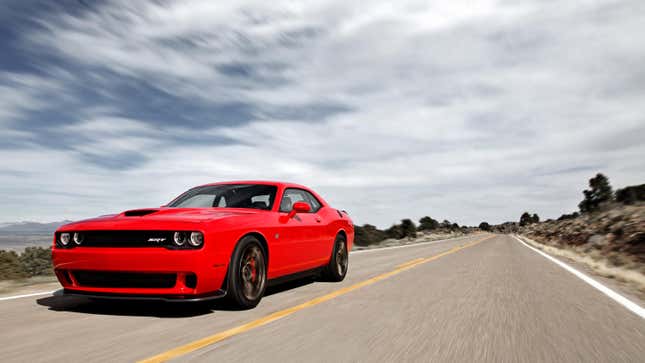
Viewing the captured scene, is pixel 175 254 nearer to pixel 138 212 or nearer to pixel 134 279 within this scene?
pixel 134 279

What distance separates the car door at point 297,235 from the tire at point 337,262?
2.37ft

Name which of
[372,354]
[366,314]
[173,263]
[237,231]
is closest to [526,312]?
[366,314]

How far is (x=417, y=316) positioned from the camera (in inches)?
209

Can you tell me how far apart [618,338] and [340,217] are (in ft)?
16.7

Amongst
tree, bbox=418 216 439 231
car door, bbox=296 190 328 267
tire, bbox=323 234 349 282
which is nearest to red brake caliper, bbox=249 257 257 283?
car door, bbox=296 190 328 267

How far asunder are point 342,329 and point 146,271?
1.86m

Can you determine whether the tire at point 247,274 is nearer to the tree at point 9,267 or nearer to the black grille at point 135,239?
the black grille at point 135,239

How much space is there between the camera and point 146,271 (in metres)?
4.75

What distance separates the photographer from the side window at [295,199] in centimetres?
704

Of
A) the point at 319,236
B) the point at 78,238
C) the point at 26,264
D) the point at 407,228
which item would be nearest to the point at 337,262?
the point at 319,236

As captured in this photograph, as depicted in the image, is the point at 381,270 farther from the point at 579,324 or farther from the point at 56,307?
the point at 56,307

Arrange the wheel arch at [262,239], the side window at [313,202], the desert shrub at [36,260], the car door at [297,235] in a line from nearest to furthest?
the wheel arch at [262,239]
the car door at [297,235]
the side window at [313,202]
the desert shrub at [36,260]

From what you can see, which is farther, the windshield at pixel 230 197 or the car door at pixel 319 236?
the car door at pixel 319 236

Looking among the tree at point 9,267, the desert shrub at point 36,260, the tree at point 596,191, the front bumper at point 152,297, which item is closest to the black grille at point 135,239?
the front bumper at point 152,297
